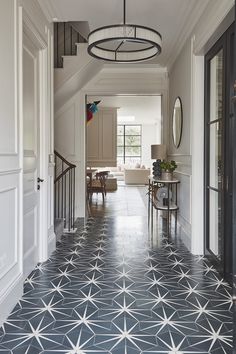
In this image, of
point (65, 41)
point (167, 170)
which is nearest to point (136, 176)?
point (65, 41)

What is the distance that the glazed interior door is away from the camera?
3236mm

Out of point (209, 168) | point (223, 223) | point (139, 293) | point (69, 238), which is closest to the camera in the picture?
point (139, 293)

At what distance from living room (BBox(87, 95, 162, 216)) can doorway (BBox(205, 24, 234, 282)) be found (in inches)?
140

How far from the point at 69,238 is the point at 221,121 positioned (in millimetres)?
2789

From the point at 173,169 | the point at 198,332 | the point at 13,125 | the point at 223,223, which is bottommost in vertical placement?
the point at 198,332

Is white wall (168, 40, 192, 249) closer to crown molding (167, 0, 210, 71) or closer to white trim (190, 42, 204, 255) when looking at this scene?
crown molding (167, 0, 210, 71)

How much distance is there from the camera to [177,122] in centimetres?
550

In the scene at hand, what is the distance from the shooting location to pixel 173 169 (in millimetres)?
5117

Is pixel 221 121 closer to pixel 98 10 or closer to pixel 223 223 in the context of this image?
pixel 223 223

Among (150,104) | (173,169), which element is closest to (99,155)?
(150,104)

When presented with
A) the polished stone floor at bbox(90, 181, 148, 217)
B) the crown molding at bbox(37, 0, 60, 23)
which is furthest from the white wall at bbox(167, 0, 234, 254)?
the polished stone floor at bbox(90, 181, 148, 217)

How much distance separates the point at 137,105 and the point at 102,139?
1687 millimetres

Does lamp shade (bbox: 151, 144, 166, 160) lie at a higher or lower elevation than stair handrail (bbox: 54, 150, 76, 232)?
higher

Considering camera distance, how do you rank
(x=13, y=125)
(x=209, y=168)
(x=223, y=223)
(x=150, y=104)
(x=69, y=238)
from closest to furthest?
(x=13, y=125) < (x=223, y=223) < (x=209, y=168) < (x=69, y=238) < (x=150, y=104)
